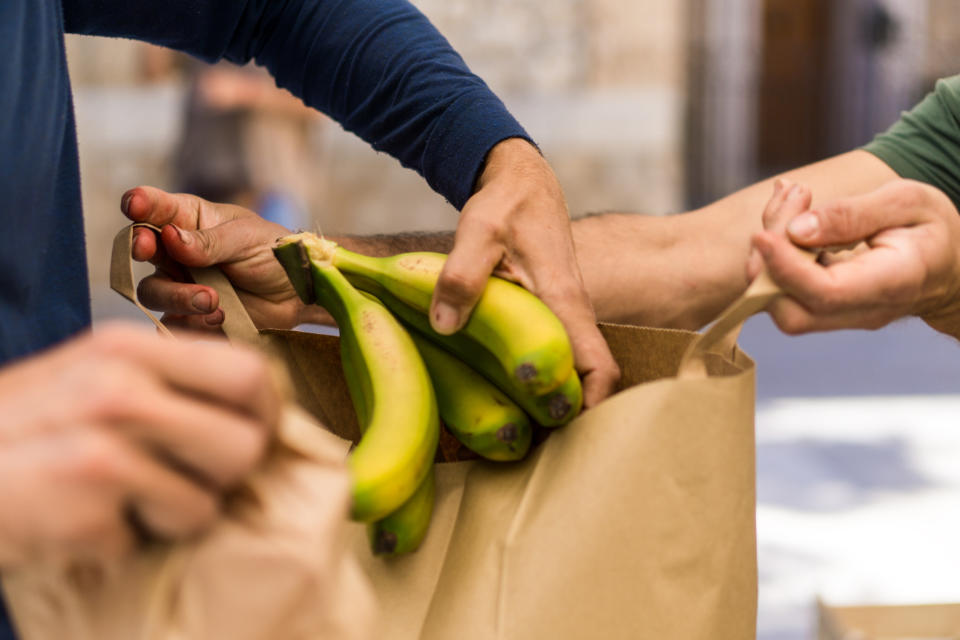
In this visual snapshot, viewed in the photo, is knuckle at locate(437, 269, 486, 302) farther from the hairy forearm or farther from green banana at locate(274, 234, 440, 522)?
the hairy forearm

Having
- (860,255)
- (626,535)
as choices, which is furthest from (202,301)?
(860,255)

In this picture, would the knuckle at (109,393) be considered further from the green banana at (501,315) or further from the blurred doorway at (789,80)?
the blurred doorway at (789,80)

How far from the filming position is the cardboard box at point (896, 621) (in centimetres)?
80

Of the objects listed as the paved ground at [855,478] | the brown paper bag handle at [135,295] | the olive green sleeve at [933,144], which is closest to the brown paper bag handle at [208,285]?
the brown paper bag handle at [135,295]

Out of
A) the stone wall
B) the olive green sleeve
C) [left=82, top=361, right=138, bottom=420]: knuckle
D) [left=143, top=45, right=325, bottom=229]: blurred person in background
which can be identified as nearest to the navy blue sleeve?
the olive green sleeve

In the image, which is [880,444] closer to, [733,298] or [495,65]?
[733,298]

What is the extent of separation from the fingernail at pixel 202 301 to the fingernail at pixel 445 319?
0.28m

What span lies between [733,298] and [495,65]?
15.0ft

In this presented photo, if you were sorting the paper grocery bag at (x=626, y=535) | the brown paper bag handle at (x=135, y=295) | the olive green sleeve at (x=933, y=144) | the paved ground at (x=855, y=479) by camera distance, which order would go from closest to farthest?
1. the paper grocery bag at (x=626, y=535)
2. the brown paper bag handle at (x=135, y=295)
3. the olive green sleeve at (x=933, y=144)
4. the paved ground at (x=855, y=479)

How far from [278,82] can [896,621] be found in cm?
87

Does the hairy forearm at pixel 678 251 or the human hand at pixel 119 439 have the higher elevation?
the human hand at pixel 119 439

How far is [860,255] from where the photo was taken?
2.38 ft

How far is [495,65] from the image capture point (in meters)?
5.54

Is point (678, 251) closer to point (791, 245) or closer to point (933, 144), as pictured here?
point (933, 144)
